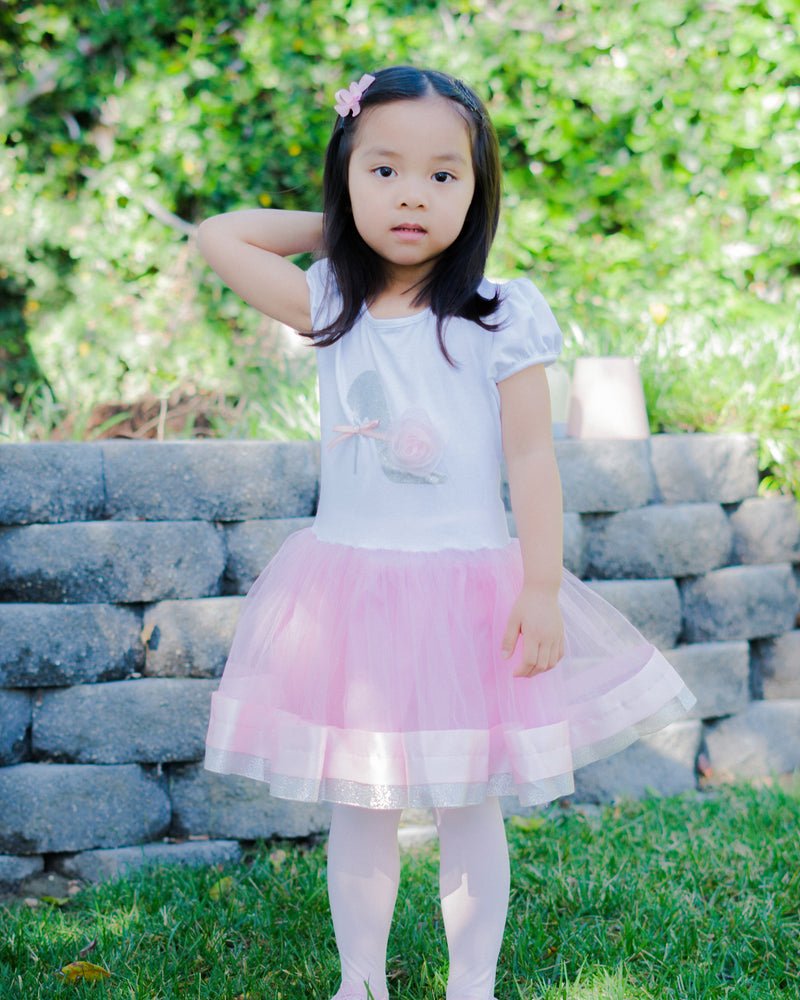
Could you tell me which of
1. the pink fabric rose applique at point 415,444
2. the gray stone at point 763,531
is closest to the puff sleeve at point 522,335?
the pink fabric rose applique at point 415,444

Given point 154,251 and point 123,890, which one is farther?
point 154,251

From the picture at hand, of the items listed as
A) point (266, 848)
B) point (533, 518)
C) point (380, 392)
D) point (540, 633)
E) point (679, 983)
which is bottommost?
point (266, 848)

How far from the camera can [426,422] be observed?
1.60 meters

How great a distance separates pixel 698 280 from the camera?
14.3 feet

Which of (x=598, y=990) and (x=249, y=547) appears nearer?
(x=598, y=990)

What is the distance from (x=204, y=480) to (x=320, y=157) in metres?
2.84

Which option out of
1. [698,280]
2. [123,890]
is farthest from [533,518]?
[698,280]

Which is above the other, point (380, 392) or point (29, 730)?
point (380, 392)

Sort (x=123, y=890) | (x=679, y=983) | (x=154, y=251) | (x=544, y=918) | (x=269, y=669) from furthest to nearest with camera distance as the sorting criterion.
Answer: (x=154, y=251) → (x=123, y=890) → (x=544, y=918) → (x=679, y=983) → (x=269, y=669)

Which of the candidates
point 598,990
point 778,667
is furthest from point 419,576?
point 778,667

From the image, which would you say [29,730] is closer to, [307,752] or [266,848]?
[266,848]

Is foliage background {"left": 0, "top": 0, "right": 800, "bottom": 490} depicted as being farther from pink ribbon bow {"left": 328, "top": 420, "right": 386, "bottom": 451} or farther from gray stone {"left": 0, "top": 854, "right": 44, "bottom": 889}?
pink ribbon bow {"left": 328, "top": 420, "right": 386, "bottom": 451}

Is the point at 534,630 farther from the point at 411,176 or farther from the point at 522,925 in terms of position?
the point at 522,925

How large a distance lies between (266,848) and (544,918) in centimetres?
80
